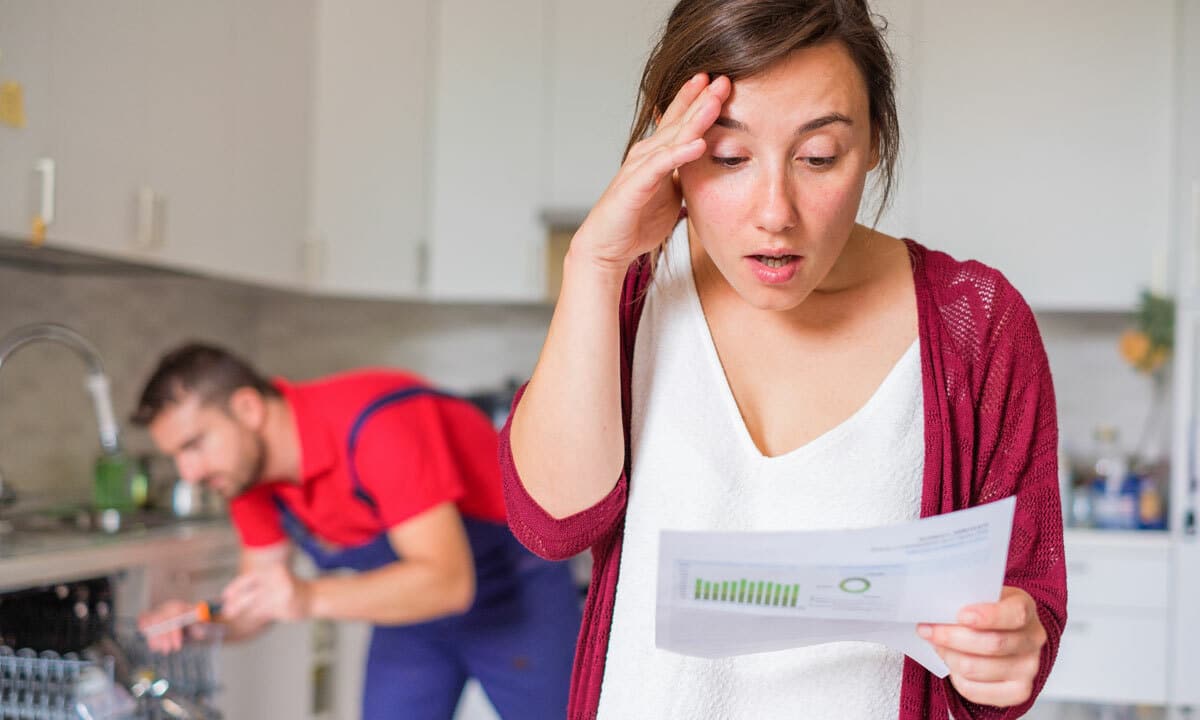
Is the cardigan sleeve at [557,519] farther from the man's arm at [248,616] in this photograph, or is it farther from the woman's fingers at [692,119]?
the man's arm at [248,616]

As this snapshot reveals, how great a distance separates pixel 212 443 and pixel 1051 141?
242 cm

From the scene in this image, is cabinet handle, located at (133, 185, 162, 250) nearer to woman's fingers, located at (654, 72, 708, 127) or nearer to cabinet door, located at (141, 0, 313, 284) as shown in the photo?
cabinet door, located at (141, 0, 313, 284)

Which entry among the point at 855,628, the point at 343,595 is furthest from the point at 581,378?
the point at 343,595

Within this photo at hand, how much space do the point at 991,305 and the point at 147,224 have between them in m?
1.93

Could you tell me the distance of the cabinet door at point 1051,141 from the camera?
10.4 feet

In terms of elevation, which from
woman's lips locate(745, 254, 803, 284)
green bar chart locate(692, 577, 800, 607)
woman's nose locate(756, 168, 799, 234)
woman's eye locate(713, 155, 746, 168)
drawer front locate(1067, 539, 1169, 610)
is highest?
woman's eye locate(713, 155, 746, 168)

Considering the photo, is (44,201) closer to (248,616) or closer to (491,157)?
(248,616)

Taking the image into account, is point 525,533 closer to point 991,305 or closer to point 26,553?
point 991,305

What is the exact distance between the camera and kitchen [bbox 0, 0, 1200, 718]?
101 inches

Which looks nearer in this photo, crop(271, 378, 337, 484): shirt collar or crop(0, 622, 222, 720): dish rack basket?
crop(0, 622, 222, 720): dish rack basket

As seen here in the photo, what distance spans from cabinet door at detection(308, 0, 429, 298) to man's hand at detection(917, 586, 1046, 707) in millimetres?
2746

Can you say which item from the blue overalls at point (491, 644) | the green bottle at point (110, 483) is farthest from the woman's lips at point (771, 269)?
the green bottle at point (110, 483)

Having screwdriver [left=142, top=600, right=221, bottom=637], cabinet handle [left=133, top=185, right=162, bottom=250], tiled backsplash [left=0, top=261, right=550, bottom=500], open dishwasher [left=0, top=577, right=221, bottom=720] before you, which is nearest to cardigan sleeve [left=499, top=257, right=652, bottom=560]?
open dishwasher [left=0, top=577, right=221, bottom=720]

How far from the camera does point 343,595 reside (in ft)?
5.62
